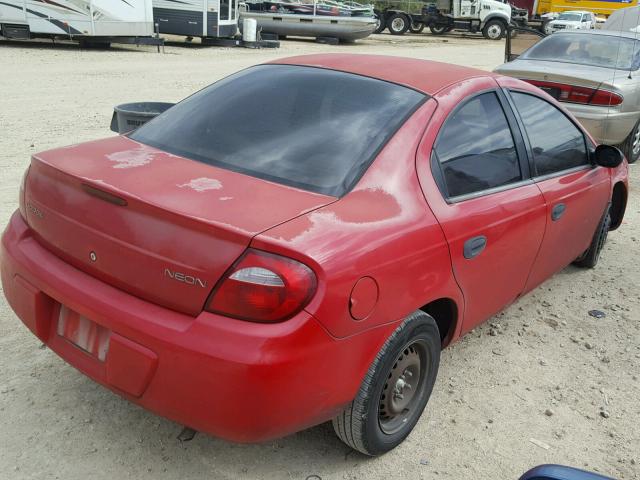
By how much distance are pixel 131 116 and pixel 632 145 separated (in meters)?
6.38

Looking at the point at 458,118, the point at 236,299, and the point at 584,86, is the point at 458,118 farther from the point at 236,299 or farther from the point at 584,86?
the point at 584,86

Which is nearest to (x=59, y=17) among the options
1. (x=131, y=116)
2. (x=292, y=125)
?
(x=131, y=116)

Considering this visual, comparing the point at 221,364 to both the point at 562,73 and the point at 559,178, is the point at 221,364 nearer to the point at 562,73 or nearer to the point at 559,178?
the point at 559,178

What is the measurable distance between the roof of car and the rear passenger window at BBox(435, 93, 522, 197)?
16cm

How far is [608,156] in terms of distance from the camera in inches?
153

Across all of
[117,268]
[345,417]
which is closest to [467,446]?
[345,417]

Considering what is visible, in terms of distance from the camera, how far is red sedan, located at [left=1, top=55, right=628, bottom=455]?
2053 millimetres

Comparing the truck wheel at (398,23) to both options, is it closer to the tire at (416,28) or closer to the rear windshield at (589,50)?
the tire at (416,28)

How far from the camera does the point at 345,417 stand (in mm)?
2439

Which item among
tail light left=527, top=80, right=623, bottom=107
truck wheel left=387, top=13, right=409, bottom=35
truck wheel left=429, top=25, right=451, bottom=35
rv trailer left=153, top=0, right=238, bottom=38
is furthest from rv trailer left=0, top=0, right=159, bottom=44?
truck wheel left=429, top=25, right=451, bottom=35

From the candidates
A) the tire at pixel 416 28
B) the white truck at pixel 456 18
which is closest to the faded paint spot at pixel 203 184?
the white truck at pixel 456 18

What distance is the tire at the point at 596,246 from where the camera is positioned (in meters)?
4.56

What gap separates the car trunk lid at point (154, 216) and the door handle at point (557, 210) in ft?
5.43

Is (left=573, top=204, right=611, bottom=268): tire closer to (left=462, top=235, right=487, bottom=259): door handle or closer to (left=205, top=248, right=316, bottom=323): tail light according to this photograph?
(left=462, top=235, right=487, bottom=259): door handle
